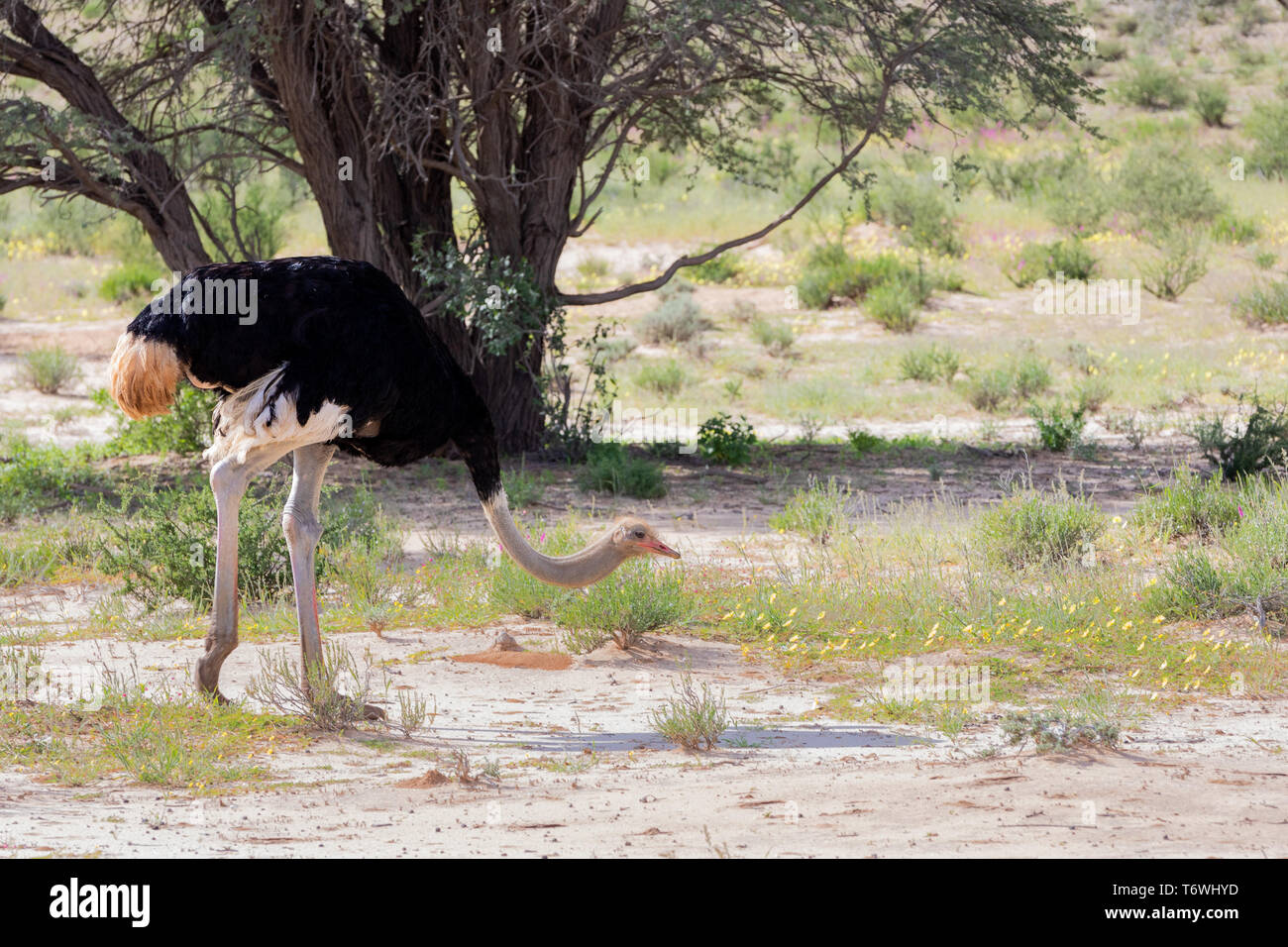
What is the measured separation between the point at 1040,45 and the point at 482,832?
929 cm

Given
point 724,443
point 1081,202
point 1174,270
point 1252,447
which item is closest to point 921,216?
point 1081,202

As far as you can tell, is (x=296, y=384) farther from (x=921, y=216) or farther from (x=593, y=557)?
(x=921, y=216)

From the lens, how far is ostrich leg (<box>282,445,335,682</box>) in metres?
6.29

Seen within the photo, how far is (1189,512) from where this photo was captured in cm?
962

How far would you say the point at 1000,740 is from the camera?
5879 mm

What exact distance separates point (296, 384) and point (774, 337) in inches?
531

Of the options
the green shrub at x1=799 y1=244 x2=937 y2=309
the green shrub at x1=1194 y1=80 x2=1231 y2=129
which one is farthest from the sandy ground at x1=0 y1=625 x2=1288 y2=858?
the green shrub at x1=1194 y1=80 x2=1231 y2=129

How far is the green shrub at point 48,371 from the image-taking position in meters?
17.5

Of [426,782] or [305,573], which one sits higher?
[305,573]

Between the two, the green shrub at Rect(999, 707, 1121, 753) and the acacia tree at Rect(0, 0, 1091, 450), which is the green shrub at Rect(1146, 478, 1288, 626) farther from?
the acacia tree at Rect(0, 0, 1091, 450)

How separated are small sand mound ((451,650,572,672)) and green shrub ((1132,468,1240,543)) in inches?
162

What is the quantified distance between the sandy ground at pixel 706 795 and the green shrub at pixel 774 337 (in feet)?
41.3

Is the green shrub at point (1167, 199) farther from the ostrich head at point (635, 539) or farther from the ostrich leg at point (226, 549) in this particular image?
the ostrich leg at point (226, 549)

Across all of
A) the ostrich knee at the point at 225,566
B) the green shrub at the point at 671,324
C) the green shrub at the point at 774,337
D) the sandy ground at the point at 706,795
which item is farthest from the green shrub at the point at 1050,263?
the ostrich knee at the point at 225,566
